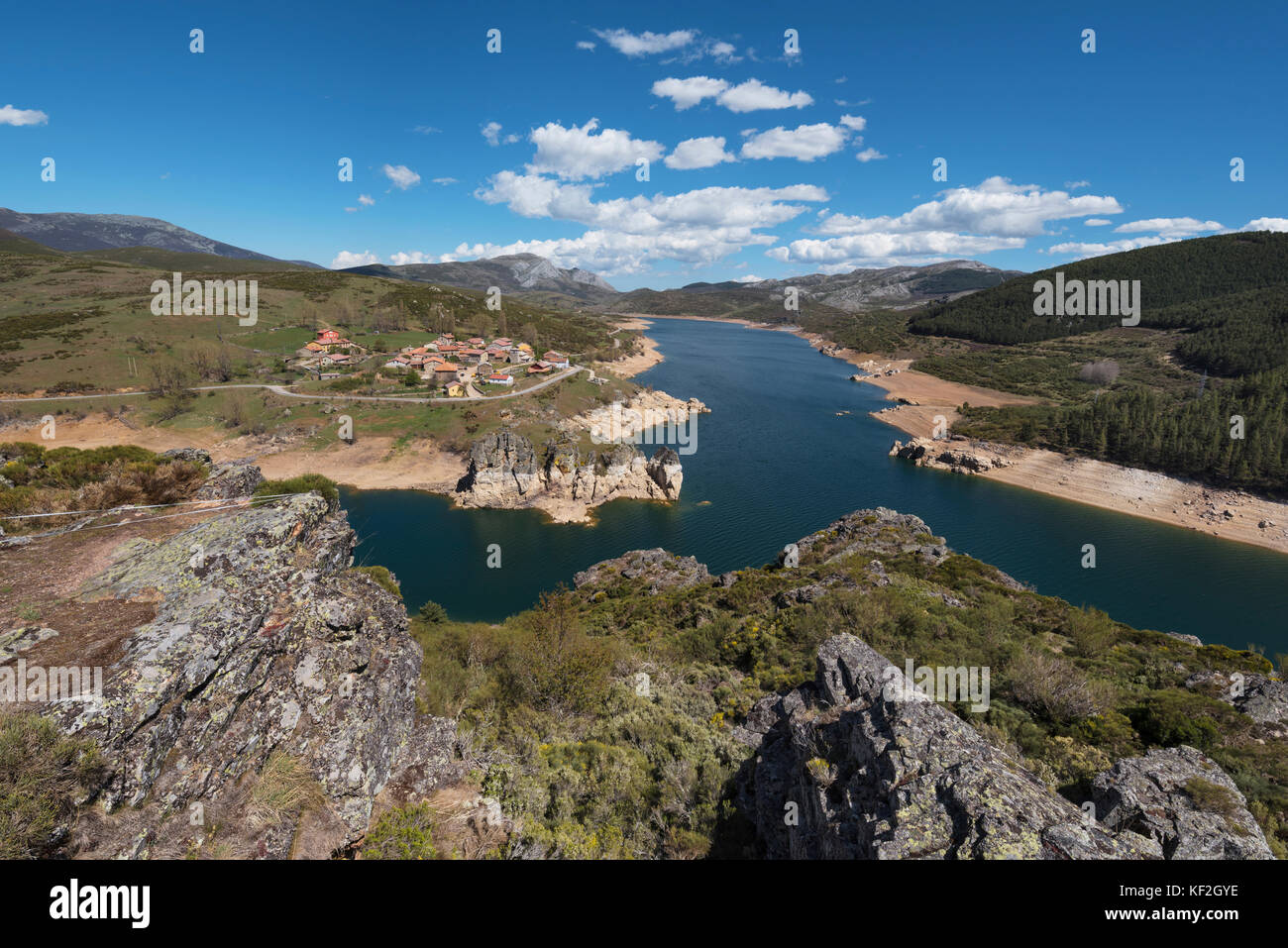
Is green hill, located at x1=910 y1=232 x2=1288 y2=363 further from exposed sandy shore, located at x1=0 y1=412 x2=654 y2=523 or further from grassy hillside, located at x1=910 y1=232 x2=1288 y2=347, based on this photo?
exposed sandy shore, located at x1=0 y1=412 x2=654 y2=523

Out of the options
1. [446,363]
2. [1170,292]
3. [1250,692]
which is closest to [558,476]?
[446,363]

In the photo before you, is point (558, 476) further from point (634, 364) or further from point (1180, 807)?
point (634, 364)
